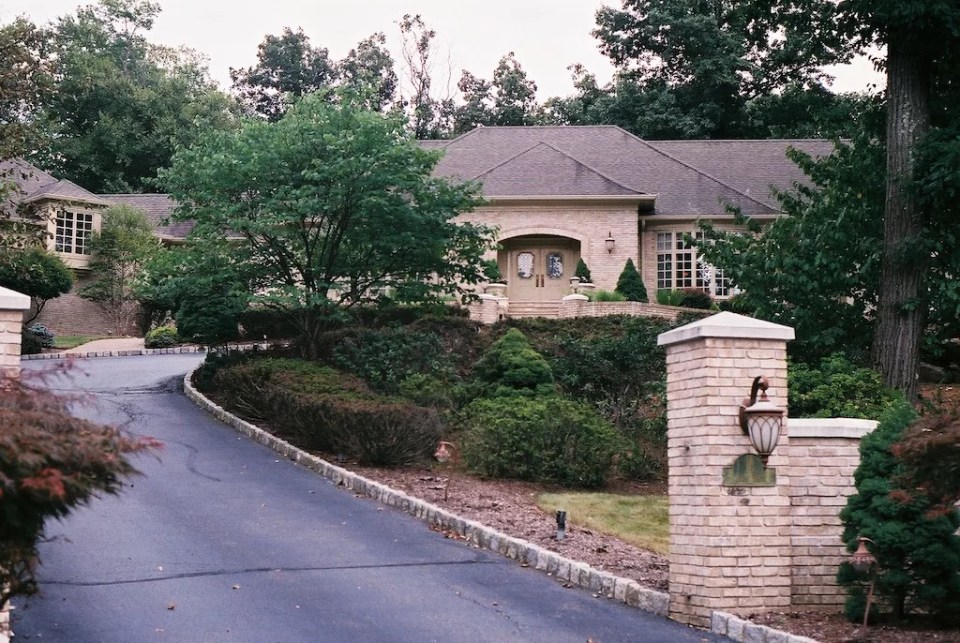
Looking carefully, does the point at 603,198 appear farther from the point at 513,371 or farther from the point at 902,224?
the point at 902,224

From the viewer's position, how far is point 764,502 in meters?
8.43

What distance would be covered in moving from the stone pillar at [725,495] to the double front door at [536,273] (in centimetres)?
2443

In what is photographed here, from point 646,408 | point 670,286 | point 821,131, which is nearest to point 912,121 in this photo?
point 821,131

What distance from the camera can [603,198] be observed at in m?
31.5

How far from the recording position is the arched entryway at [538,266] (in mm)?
32969

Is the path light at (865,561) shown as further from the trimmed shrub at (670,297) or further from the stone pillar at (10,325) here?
the trimmed shrub at (670,297)

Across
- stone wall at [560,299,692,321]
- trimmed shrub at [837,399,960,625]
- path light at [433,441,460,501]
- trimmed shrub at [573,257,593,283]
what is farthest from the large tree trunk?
trimmed shrub at [573,257,593,283]

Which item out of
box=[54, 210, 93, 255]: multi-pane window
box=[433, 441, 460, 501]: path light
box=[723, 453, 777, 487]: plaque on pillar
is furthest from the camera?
box=[54, 210, 93, 255]: multi-pane window

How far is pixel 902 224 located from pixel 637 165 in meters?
19.6

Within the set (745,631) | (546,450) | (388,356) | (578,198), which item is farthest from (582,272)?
(745,631)

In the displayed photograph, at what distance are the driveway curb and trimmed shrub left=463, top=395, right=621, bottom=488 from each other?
201 centimetres

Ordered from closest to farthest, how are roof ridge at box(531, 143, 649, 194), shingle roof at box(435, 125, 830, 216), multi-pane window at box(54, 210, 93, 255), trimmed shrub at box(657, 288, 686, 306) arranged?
trimmed shrub at box(657, 288, 686, 306)
roof ridge at box(531, 143, 649, 194)
shingle roof at box(435, 125, 830, 216)
multi-pane window at box(54, 210, 93, 255)

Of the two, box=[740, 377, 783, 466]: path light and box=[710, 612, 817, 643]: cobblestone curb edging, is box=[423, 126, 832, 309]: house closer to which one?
box=[740, 377, 783, 466]: path light

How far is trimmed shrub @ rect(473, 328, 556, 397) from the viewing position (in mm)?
18922
